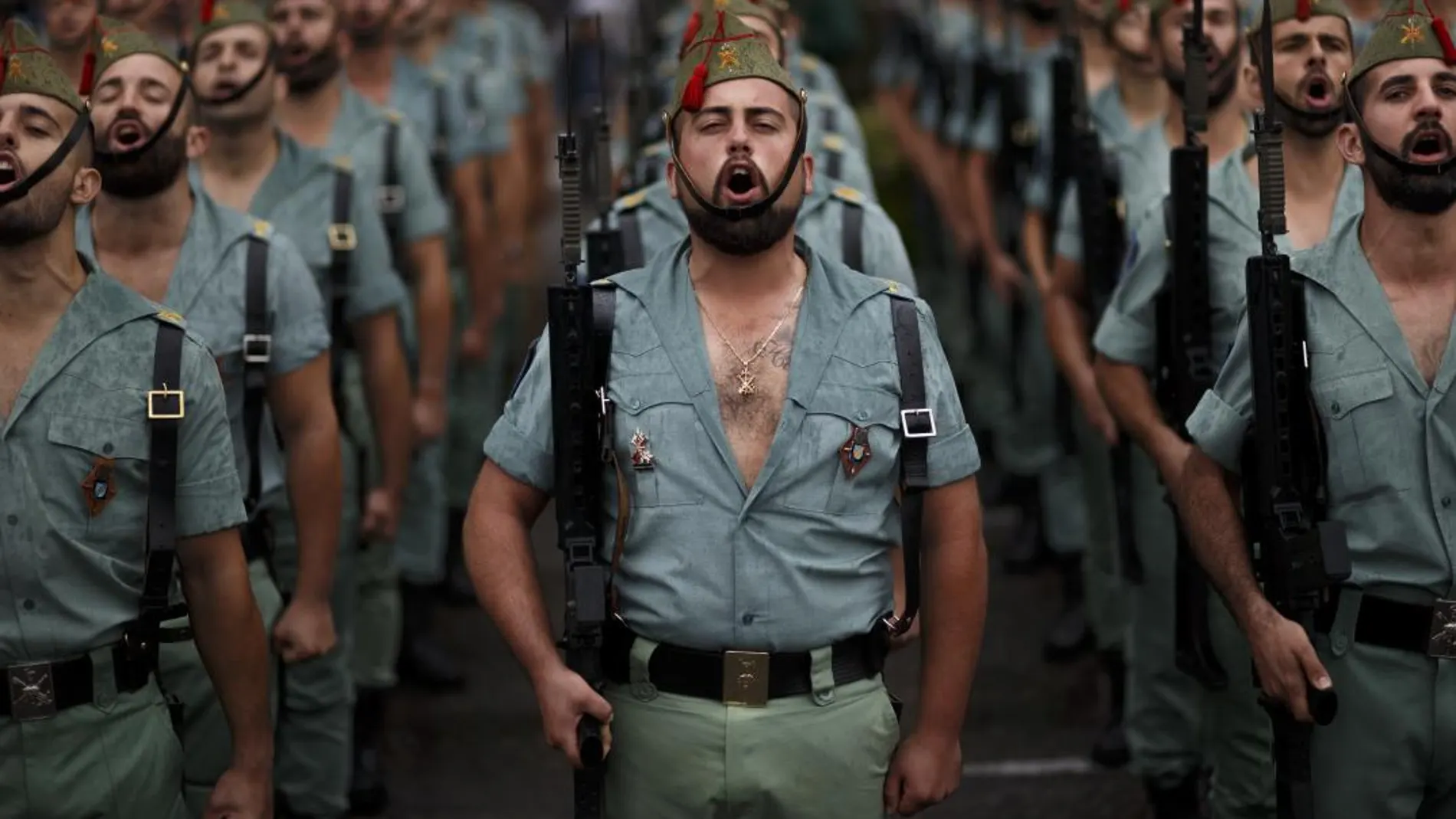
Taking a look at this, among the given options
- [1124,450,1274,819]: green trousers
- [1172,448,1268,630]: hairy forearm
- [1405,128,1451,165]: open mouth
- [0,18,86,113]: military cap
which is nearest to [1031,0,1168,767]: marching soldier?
[1124,450,1274,819]: green trousers

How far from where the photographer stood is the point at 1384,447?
16.7ft

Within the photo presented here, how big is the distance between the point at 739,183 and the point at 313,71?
13.0ft

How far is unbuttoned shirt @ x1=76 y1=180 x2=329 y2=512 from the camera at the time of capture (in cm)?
634

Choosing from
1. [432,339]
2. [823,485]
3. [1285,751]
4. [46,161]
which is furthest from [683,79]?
[432,339]

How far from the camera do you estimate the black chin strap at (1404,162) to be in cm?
511

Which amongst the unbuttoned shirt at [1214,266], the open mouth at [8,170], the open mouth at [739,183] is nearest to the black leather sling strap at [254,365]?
the open mouth at [8,170]

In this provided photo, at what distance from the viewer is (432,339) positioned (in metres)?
9.14

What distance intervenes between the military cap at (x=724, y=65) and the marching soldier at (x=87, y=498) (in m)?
1.14

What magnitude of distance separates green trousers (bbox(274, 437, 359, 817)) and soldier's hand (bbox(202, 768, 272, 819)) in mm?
1834

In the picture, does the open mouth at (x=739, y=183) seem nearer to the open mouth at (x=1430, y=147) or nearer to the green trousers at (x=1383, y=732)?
the open mouth at (x=1430, y=147)

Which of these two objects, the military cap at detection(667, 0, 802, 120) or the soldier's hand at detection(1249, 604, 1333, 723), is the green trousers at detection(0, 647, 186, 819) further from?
the soldier's hand at detection(1249, 604, 1333, 723)

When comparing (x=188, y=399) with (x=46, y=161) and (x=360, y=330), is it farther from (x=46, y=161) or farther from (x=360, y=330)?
(x=360, y=330)

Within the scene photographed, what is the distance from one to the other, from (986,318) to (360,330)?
5352 millimetres

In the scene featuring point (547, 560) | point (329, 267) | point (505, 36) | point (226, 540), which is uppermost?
point (505, 36)
